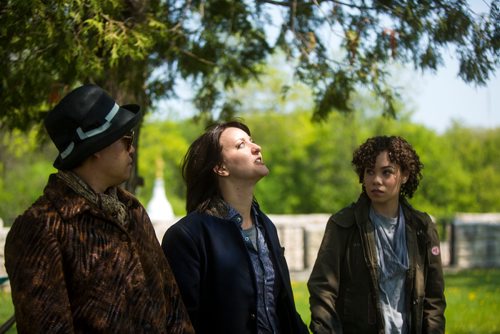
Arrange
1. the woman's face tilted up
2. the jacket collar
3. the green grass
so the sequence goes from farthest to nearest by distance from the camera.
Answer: the green grass, the woman's face tilted up, the jacket collar

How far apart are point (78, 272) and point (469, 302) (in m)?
7.56

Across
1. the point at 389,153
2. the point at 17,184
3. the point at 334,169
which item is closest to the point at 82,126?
the point at 389,153

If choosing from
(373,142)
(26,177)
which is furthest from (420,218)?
(26,177)

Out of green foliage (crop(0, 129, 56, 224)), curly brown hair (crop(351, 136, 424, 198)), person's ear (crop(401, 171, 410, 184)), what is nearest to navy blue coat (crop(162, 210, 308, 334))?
curly brown hair (crop(351, 136, 424, 198))

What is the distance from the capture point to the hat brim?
2.72 m

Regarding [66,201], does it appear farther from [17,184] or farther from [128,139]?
[17,184]

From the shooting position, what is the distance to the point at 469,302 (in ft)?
30.5

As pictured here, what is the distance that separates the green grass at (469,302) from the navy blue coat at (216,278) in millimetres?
4492

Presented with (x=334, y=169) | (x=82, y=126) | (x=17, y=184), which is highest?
(x=82, y=126)

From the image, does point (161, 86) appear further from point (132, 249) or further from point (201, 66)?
point (132, 249)

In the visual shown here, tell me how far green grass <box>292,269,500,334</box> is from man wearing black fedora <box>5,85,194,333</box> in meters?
5.25

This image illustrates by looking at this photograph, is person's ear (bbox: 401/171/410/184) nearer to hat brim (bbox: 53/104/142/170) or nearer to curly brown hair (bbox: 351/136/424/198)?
curly brown hair (bbox: 351/136/424/198)

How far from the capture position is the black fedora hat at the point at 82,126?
2.73m

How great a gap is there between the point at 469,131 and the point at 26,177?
2342 centimetres
